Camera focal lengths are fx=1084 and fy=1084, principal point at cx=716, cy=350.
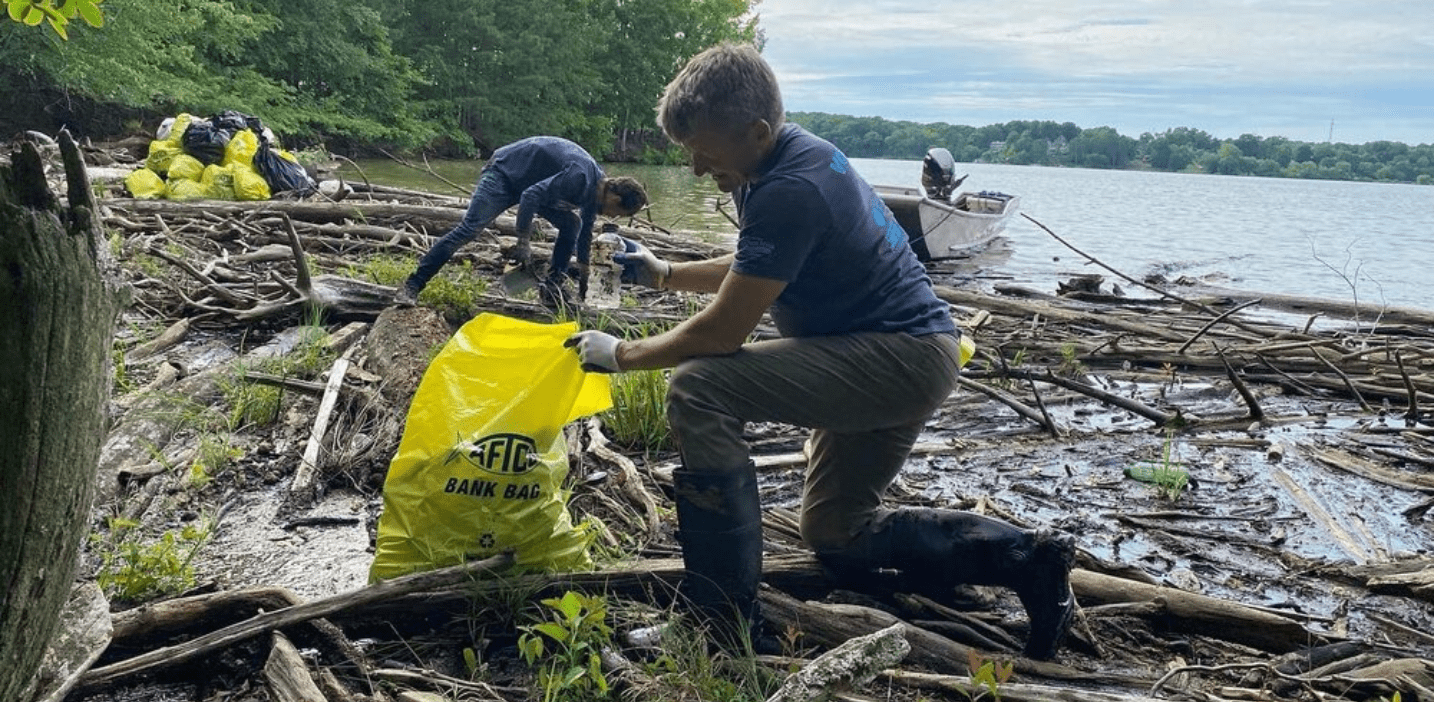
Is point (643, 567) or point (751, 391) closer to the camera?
point (751, 391)

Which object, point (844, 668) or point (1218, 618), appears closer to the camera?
point (844, 668)

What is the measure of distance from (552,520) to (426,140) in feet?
118

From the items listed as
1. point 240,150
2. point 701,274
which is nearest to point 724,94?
point 701,274

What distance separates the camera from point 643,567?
11.1 feet

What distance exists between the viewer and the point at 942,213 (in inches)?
613

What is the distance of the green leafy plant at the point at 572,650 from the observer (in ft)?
8.71

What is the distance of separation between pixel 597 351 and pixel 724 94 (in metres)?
0.84

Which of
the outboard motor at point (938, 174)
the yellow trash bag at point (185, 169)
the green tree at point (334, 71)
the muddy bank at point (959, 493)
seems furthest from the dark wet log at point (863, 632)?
the green tree at point (334, 71)

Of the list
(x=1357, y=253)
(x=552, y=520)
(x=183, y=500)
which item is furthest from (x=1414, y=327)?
(x=1357, y=253)

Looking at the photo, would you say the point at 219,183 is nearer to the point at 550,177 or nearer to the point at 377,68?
the point at 550,177

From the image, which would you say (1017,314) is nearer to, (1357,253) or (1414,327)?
(1414,327)

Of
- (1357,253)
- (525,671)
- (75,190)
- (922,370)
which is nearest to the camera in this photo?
(75,190)

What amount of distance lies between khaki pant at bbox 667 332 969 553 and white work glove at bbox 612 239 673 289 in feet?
2.32

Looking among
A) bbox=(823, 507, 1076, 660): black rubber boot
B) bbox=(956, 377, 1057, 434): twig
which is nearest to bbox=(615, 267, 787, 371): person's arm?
bbox=(823, 507, 1076, 660): black rubber boot
